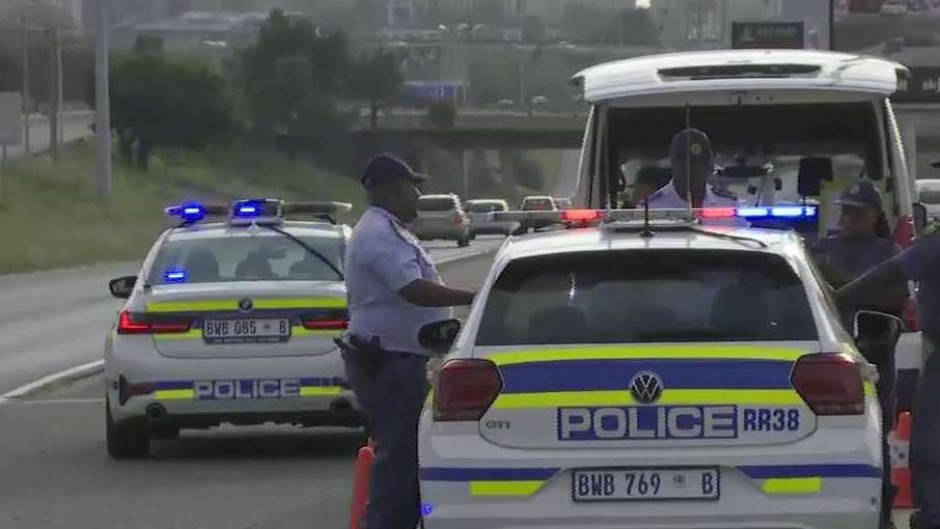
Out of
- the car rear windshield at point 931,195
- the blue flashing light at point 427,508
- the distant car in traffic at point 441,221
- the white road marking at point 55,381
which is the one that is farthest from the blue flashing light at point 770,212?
the distant car in traffic at point 441,221

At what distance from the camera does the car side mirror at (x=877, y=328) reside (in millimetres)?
8905

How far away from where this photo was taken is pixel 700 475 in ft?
25.0

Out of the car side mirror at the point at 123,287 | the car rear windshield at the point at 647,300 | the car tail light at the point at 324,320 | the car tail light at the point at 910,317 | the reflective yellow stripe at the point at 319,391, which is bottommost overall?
the reflective yellow stripe at the point at 319,391

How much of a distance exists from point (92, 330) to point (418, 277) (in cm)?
1847

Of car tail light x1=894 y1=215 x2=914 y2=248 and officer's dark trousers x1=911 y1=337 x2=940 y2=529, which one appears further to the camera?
car tail light x1=894 y1=215 x2=914 y2=248

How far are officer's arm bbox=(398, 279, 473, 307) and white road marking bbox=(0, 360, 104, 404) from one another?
9.41 m

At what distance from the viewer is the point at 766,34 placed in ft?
206

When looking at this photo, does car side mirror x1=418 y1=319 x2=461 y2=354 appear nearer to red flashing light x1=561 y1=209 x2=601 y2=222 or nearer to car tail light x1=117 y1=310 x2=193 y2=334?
red flashing light x1=561 y1=209 x2=601 y2=222

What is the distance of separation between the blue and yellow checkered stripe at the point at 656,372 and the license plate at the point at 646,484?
0.23 m

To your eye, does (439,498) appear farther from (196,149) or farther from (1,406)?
(196,149)

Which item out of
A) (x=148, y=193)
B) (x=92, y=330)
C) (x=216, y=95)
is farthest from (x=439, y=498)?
(x=216, y=95)

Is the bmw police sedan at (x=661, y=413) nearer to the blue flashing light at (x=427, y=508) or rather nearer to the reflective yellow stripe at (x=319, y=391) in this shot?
the blue flashing light at (x=427, y=508)

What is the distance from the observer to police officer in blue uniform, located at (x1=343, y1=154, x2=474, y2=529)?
9.15 m

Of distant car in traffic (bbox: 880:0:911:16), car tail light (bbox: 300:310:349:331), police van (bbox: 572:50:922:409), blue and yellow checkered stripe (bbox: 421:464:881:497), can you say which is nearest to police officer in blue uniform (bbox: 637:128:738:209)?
police van (bbox: 572:50:922:409)
